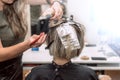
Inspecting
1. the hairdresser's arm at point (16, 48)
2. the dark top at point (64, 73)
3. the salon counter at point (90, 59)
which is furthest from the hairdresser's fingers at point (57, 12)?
the salon counter at point (90, 59)

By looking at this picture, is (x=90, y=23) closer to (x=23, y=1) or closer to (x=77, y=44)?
(x=23, y=1)

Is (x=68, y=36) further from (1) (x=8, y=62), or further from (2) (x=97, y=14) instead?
(2) (x=97, y=14)

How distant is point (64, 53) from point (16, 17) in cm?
45

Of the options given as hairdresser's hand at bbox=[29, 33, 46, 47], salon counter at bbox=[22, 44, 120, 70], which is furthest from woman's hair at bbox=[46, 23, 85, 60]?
salon counter at bbox=[22, 44, 120, 70]

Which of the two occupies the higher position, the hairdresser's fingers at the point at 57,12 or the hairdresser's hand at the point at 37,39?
the hairdresser's fingers at the point at 57,12

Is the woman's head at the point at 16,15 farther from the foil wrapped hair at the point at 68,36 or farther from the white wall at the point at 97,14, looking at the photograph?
the white wall at the point at 97,14

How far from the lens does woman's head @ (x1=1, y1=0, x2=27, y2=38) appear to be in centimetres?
147

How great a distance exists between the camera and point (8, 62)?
4.84ft

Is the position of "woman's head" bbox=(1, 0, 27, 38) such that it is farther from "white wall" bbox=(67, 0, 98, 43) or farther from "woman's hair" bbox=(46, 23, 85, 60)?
"white wall" bbox=(67, 0, 98, 43)

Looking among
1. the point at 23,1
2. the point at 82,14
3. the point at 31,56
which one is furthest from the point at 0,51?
the point at 82,14

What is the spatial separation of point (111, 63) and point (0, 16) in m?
1.25

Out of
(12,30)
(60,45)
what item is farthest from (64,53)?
(12,30)

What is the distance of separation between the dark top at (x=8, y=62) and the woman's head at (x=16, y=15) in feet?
0.13

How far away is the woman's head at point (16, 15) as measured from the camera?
1472 mm
